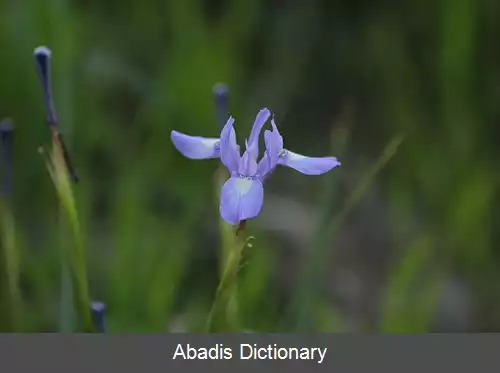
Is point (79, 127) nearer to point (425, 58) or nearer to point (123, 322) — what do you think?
point (123, 322)

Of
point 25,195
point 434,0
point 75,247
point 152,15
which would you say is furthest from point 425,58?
point 75,247

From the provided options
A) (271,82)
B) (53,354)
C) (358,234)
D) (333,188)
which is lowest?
(53,354)

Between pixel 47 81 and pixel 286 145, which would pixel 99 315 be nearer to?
pixel 47 81

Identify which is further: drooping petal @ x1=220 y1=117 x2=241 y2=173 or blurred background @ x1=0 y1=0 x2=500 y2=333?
blurred background @ x1=0 y1=0 x2=500 y2=333

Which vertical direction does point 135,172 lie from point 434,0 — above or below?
below

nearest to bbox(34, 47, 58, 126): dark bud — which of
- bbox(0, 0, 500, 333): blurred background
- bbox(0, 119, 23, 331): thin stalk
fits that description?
bbox(0, 119, 23, 331): thin stalk

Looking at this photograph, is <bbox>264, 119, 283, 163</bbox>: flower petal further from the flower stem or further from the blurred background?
the blurred background
